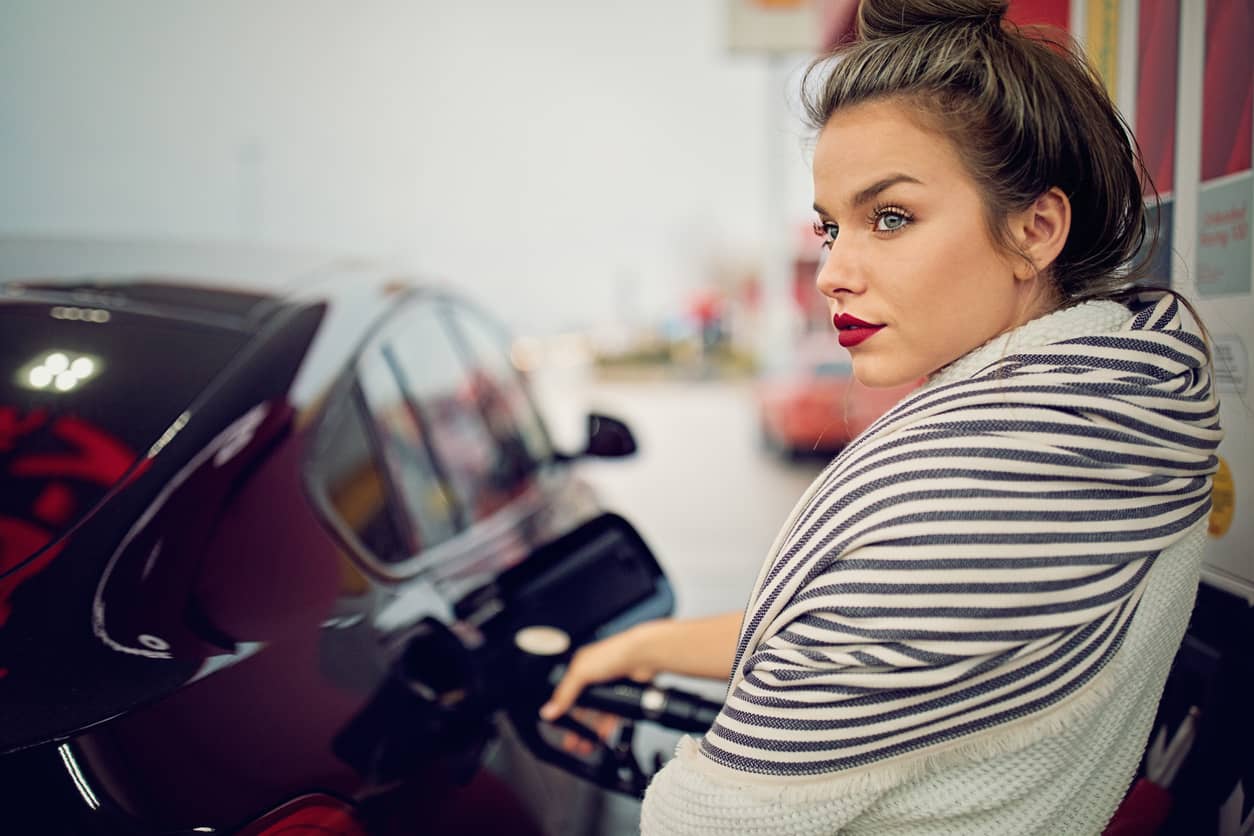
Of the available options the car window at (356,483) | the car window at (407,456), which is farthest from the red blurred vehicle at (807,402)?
the car window at (356,483)

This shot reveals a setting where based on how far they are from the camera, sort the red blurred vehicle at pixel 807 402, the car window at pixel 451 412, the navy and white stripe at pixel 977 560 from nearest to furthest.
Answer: the navy and white stripe at pixel 977 560
the car window at pixel 451 412
the red blurred vehicle at pixel 807 402

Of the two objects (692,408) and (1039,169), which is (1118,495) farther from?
(692,408)

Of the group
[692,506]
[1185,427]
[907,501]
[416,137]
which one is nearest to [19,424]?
[907,501]

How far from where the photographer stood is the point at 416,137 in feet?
21.5

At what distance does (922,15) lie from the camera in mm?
963

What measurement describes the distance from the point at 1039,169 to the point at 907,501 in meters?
0.36

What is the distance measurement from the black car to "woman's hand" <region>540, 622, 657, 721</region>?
0.22ft

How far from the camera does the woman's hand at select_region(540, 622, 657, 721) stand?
141cm

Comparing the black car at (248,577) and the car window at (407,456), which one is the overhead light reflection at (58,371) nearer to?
the black car at (248,577)

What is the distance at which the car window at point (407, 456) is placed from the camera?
1.89m

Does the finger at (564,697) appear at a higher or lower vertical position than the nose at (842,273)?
lower

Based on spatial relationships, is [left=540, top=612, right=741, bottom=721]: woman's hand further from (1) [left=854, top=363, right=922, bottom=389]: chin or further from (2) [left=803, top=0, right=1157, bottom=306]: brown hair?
(2) [left=803, top=0, right=1157, bottom=306]: brown hair

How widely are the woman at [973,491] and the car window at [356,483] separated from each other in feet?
2.99

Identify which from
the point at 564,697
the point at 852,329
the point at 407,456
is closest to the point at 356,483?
the point at 407,456
